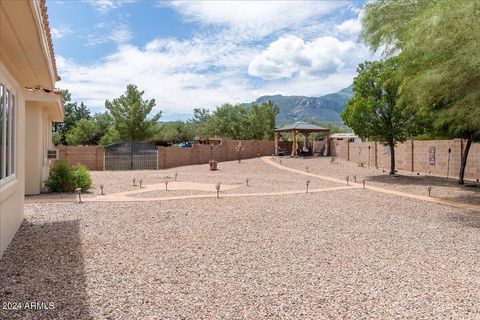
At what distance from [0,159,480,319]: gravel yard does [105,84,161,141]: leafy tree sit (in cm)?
2697

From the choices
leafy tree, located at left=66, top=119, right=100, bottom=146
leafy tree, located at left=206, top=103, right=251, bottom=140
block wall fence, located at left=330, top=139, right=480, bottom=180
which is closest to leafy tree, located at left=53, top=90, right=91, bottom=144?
leafy tree, located at left=66, top=119, right=100, bottom=146

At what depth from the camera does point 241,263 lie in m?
5.70

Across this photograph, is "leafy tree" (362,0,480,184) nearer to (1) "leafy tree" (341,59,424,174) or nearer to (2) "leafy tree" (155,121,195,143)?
(1) "leafy tree" (341,59,424,174)

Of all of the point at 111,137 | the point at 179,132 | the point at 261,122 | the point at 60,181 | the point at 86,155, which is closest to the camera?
the point at 60,181

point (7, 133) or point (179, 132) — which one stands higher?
point (179, 132)

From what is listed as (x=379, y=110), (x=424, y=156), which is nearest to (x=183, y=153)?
(x=379, y=110)

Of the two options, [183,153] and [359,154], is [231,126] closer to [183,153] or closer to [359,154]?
[183,153]

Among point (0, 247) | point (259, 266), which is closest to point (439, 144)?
point (259, 266)

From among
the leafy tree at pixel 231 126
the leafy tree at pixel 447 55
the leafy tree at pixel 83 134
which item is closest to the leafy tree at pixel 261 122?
the leafy tree at pixel 231 126

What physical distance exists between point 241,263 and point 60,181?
9.55 m

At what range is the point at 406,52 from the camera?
10.9 meters

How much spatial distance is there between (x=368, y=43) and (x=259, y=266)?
1206cm

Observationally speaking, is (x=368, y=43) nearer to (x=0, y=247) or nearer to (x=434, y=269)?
(x=434, y=269)

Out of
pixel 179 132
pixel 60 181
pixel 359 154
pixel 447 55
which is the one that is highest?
pixel 179 132
